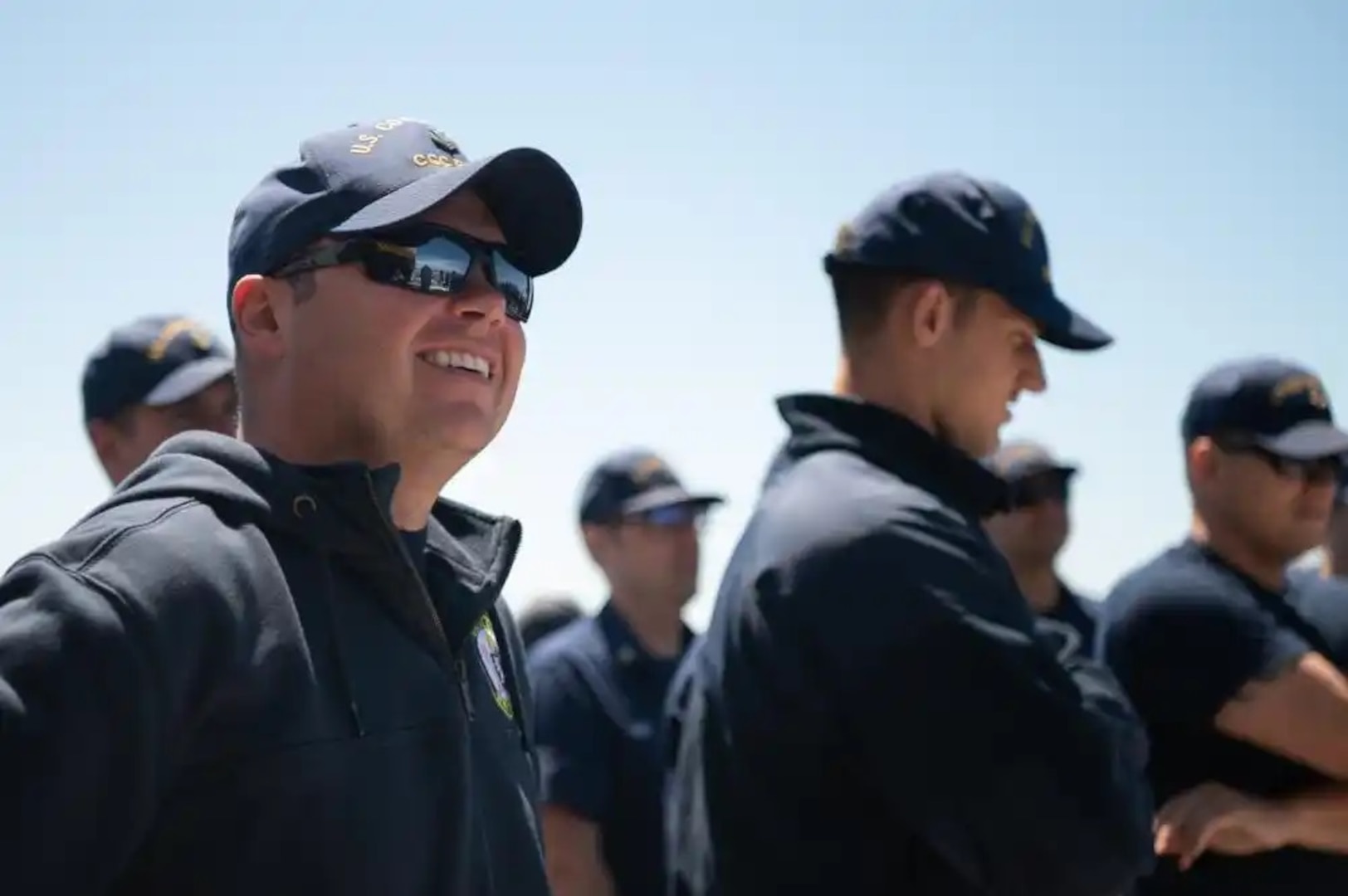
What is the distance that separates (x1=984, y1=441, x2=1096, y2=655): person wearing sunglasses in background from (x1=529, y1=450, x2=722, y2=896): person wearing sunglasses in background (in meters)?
1.31

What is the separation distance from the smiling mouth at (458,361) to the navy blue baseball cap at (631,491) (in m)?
4.45

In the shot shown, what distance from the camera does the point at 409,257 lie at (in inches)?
85.4

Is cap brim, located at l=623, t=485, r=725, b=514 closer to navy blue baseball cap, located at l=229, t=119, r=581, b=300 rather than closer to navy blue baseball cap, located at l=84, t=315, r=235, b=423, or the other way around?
navy blue baseball cap, located at l=84, t=315, r=235, b=423

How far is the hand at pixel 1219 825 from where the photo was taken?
144 inches

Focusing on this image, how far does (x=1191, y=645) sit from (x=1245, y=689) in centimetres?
16

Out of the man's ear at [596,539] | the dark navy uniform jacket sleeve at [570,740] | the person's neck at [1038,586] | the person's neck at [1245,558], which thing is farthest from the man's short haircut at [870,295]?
the man's ear at [596,539]

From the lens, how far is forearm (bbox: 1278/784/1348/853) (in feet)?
11.9

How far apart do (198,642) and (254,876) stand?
260mm

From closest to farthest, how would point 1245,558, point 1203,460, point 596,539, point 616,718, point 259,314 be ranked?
point 259,314
point 1245,558
point 1203,460
point 616,718
point 596,539

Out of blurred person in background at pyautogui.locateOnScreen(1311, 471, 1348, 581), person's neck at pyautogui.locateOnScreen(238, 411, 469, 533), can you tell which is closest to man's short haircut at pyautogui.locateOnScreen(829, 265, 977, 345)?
person's neck at pyautogui.locateOnScreen(238, 411, 469, 533)

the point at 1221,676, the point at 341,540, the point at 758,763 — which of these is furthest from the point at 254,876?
the point at 1221,676

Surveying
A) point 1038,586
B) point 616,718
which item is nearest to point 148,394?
point 616,718

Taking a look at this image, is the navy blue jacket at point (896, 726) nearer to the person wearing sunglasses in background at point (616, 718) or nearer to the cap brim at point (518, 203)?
the cap brim at point (518, 203)

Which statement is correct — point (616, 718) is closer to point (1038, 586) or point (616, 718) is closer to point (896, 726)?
point (1038, 586)
